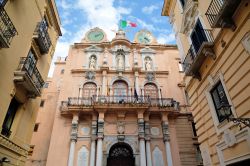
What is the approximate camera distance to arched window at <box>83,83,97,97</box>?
61.4ft

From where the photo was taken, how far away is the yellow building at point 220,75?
18.2 feet

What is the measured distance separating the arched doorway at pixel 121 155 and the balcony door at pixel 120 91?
4077mm

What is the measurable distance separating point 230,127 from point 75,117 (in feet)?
42.4

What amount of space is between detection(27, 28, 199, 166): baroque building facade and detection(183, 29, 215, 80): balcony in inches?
317

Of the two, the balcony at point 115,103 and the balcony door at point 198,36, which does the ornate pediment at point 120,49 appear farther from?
the balcony door at point 198,36

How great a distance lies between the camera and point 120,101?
1689cm

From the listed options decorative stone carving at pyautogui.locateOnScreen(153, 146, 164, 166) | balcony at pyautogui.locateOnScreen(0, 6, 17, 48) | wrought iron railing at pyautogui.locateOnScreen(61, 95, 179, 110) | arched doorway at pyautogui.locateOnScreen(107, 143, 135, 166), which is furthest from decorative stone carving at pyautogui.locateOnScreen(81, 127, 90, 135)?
balcony at pyautogui.locateOnScreen(0, 6, 17, 48)

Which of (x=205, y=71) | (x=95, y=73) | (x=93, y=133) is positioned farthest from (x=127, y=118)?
(x=205, y=71)

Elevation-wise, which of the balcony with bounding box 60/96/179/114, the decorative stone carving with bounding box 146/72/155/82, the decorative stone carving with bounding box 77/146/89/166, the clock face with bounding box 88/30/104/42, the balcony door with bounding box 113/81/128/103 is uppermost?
the clock face with bounding box 88/30/104/42

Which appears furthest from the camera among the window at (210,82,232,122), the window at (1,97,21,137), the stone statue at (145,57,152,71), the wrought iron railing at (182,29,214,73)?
the stone statue at (145,57,152,71)

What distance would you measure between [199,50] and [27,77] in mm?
7177

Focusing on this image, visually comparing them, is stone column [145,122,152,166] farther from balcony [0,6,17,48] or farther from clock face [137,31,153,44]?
balcony [0,6,17,48]

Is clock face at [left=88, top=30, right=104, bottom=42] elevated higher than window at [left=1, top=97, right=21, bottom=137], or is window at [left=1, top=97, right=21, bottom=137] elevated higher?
clock face at [left=88, top=30, right=104, bottom=42]

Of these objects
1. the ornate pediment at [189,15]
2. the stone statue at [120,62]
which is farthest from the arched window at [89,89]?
the ornate pediment at [189,15]
